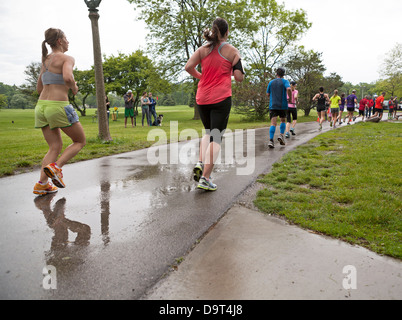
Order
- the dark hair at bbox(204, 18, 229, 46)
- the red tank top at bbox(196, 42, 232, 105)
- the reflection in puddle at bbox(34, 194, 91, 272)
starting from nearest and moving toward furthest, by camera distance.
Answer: the reflection in puddle at bbox(34, 194, 91, 272) < the dark hair at bbox(204, 18, 229, 46) < the red tank top at bbox(196, 42, 232, 105)

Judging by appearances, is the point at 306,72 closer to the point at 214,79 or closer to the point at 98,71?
the point at 98,71

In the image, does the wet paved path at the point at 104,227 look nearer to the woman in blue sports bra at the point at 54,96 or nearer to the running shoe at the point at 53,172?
the running shoe at the point at 53,172

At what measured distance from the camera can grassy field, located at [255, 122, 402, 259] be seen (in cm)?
254

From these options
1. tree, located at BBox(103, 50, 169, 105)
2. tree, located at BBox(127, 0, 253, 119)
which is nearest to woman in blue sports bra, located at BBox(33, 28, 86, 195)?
tree, located at BBox(127, 0, 253, 119)

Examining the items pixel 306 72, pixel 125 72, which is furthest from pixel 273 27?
pixel 125 72

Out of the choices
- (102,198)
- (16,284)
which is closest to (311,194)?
(102,198)

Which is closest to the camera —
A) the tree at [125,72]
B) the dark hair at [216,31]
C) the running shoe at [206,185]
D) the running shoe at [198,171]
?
the dark hair at [216,31]

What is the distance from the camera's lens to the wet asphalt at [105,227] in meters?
1.86

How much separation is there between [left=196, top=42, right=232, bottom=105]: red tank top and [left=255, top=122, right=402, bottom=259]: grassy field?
5.03ft

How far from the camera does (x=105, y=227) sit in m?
2.74

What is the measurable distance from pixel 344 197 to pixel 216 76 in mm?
2400

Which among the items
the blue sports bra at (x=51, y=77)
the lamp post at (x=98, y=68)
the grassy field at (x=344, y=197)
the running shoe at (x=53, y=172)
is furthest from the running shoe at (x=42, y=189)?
the lamp post at (x=98, y=68)

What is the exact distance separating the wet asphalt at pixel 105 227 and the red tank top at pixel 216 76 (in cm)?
140

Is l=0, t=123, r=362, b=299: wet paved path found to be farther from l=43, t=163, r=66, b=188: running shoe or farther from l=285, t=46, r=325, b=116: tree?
l=285, t=46, r=325, b=116: tree
